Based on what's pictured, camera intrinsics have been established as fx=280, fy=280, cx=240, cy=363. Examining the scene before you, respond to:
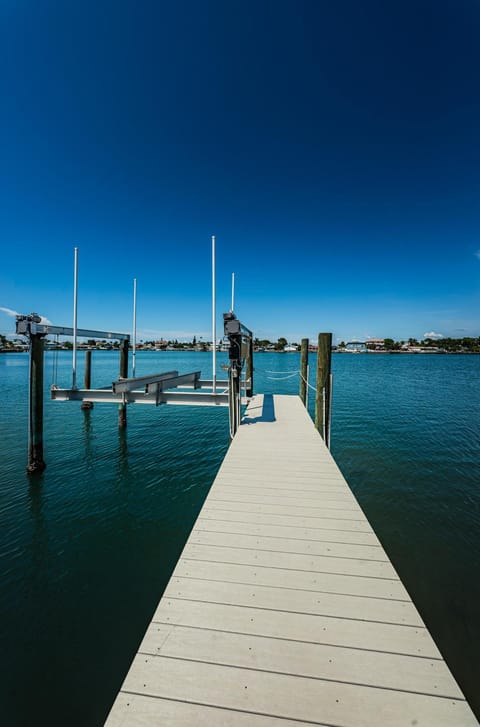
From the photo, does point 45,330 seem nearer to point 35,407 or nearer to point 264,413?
Result: point 35,407

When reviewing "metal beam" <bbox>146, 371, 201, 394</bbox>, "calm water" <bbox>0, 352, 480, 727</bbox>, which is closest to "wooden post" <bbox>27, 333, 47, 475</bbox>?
"calm water" <bbox>0, 352, 480, 727</bbox>

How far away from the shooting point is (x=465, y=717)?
167 cm

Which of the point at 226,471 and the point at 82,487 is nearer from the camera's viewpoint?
the point at 226,471

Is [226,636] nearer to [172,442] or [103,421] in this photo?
[172,442]

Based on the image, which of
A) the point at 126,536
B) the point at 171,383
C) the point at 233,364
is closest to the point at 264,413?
the point at 233,364

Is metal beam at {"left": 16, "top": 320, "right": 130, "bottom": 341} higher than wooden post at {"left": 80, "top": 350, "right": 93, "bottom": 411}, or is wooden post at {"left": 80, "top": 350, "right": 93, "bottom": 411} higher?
metal beam at {"left": 16, "top": 320, "right": 130, "bottom": 341}

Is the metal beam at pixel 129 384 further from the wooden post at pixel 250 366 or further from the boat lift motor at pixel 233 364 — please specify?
the wooden post at pixel 250 366

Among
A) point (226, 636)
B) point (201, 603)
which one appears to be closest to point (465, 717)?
point (226, 636)

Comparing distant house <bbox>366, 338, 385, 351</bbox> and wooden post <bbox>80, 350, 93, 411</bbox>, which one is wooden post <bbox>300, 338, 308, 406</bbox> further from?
distant house <bbox>366, 338, 385, 351</bbox>

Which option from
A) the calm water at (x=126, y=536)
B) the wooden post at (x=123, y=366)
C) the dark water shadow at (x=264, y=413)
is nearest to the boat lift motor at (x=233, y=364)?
the dark water shadow at (x=264, y=413)

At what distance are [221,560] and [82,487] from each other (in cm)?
670

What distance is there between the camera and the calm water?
11.5 feet

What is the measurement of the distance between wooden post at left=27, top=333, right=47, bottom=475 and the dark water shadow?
6.17 meters

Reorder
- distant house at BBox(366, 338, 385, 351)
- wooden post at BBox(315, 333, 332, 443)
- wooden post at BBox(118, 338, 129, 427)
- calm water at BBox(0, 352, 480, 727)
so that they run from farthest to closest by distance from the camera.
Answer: distant house at BBox(366, 338, 385, 351) → wooden post at BBox(118, 338, 129, 427) → wooden post at BBox(315, 333, 332, 443) → calm water at BBox(0, 352, 480, 727)
